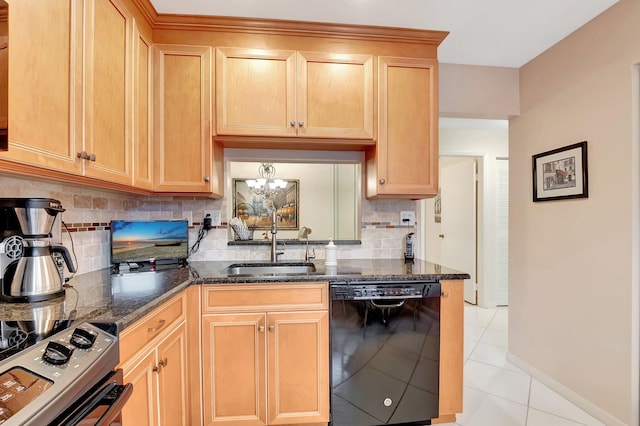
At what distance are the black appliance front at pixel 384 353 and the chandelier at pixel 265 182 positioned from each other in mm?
1044

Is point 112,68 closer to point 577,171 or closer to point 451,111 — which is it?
point 451,111

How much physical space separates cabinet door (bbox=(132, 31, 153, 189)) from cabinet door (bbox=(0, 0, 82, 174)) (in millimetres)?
435

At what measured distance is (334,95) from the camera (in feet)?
6.41

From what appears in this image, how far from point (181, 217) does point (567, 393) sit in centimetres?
293

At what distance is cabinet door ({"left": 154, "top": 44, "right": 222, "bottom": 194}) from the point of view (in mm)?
1861

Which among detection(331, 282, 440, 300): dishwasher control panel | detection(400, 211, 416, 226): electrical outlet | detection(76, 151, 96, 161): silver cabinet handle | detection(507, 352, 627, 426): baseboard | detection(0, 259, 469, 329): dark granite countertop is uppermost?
detection(76, 151, 96, 161): silver cabinet handle

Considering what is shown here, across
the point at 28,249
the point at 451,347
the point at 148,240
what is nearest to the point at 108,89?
the point at 28,249

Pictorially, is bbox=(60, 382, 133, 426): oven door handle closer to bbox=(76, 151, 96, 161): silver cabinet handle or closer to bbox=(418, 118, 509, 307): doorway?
bbox=(76, 151, 96, 161): silver cabinet handle

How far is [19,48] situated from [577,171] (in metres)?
2.83

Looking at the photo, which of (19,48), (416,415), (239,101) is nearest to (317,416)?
(416,415)

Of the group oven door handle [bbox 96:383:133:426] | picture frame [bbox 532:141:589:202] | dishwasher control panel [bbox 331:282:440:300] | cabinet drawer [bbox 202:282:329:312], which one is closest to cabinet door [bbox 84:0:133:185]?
cabinet drawer [bbox 202:282:329:312]

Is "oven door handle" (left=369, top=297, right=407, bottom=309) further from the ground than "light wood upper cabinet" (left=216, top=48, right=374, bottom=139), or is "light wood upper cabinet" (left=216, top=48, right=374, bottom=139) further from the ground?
"light wood upper cabinet" (left=216, top=48, right=374, bottom=139)

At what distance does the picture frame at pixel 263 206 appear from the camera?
2.36 metres

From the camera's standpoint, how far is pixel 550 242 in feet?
7.25
